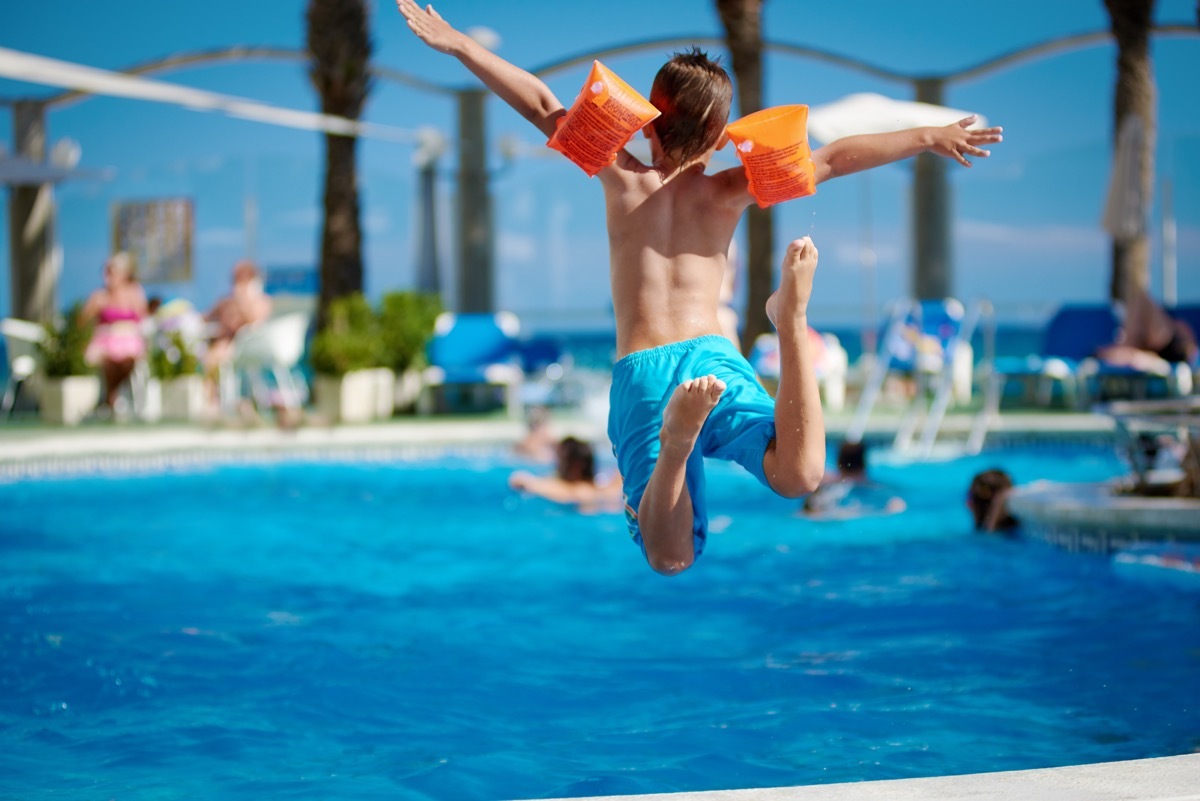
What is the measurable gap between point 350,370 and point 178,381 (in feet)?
6.09

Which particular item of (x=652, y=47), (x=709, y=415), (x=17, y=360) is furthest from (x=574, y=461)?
(x=652, y=47)

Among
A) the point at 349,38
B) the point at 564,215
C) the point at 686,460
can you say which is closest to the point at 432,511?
the point at 686,460

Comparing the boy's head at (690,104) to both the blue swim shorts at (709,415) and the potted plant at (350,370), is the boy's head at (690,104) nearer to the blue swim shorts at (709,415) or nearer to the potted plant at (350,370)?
the blue swim shorts at (709,415)

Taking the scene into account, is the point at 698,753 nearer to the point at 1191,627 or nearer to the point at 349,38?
the point at 1191,627

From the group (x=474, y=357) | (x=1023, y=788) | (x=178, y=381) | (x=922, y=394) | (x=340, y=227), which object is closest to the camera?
(x=1023, y=788)

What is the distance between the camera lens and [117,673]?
4.34 meters

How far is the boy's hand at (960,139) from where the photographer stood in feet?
10.2

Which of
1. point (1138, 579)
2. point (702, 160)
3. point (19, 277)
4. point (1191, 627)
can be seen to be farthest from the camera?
point (19, 277)

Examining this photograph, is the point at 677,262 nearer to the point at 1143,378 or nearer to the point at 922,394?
the point at 922,394

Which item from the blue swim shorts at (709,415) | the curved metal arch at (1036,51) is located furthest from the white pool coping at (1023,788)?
the curved metal arch at (1036,51)

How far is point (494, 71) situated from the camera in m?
3.01

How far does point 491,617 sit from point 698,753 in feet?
6.54

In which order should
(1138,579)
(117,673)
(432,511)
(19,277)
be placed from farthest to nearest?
(19,277), (432,511), (1138,579), (117,673)

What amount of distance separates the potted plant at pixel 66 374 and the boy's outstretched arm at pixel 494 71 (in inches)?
370
